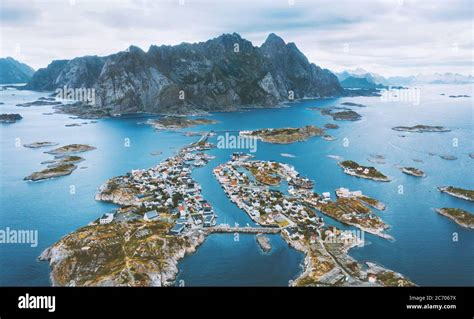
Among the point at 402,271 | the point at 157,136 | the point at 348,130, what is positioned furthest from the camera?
the point at 348,130

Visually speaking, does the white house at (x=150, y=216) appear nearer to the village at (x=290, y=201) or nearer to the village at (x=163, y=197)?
the village at (x=163, y=197)

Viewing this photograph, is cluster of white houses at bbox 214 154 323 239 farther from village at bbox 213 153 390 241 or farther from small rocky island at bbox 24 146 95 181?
small rocky island at bbox 24 146 95 181

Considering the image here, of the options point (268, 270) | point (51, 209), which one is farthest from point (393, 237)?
point (51, 209)

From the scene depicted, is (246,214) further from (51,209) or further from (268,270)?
(51,209)

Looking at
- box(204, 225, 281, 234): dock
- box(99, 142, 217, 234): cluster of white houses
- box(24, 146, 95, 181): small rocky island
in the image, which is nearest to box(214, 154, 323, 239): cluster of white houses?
box(204, 225, 281, 234): dock

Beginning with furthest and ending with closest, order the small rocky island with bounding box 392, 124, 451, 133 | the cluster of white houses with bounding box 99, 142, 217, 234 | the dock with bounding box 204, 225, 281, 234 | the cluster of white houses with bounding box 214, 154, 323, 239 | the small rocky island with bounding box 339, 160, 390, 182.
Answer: the small rocky island with bounding box 392, 124, 451, 133
the small rocky island with bounding box 339, 160, 390, 182
the cluster of white houses with bounding box 99, 142, 217, 234
the cluster of white houses with bounding box 214, 154, 323, 239
the dock with bounding box 204, 225, 281, 234

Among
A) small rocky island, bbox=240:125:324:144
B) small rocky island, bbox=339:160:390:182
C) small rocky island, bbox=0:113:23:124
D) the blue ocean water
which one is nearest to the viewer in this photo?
the blue ocean water

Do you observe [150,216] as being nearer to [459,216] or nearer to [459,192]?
[459,216]
